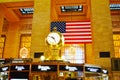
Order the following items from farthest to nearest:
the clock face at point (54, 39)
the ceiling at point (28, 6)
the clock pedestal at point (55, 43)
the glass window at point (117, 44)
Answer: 1. the glass window at point (117, 44)
2. the ceiling at point (28, 6)
3. the clock face at point (54, 39)
4. the clock pedestal at point (55, 43)

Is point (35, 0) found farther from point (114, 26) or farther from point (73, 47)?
point (114, 26)

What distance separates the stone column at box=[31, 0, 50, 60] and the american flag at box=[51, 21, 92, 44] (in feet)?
4.14

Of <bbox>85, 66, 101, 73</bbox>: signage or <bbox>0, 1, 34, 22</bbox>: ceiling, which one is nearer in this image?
<bbox>85, 66, 101, 73</bbox>: signage

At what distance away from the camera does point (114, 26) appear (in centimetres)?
1739

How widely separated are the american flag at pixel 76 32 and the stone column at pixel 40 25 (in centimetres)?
126

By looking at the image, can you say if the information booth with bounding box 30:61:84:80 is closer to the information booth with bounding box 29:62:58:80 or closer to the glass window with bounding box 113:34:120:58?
the information booth with bounding box 29:62:58:80

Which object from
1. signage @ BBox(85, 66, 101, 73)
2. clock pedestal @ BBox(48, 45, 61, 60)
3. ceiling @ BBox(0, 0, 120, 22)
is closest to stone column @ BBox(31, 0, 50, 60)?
ceiling @ BBox(0, 0, 120, 22)

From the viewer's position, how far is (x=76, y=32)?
1161cm

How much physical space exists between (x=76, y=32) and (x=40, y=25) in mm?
2534

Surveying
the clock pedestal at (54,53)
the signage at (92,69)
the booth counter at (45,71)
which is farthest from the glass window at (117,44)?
the clock pedestal at (54,53)

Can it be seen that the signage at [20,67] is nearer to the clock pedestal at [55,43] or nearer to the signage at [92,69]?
the clock pedestal at [55,43]

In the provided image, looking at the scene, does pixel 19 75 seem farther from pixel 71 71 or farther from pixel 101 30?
pixel 101 30

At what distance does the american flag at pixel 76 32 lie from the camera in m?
11.5

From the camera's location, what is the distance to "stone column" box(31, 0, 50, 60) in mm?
12297
